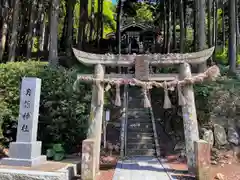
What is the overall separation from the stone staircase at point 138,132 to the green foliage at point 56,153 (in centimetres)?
247

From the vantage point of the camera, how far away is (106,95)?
40.9ft

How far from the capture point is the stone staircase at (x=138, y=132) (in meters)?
10.0

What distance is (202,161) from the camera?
664cm

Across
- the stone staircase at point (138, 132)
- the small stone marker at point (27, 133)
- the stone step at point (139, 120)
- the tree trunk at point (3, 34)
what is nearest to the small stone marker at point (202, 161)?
the stone staircase at point (138, 132)

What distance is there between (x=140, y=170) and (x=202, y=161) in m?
1.86

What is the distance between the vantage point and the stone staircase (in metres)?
10.0

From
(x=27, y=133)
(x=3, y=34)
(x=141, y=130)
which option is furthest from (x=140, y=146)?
(x=3, y=34)

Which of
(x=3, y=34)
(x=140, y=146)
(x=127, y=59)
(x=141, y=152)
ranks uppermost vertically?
(x=3, y=34)

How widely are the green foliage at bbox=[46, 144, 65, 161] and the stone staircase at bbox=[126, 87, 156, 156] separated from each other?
8.12 feet

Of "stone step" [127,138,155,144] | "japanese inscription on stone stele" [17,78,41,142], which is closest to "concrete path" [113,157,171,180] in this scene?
"stone step" [127,138,155,144]

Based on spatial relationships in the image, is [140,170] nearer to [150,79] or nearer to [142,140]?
[150,79]

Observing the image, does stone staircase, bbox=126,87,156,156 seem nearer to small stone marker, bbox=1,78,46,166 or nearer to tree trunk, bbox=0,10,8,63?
small stone marker, bbox=1,78,46,166

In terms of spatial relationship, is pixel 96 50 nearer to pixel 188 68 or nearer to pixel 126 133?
pixel 126 133

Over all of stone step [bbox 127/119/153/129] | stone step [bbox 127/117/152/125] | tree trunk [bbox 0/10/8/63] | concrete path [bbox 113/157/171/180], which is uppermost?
tree trunk [bbox 0/10/8/63]
